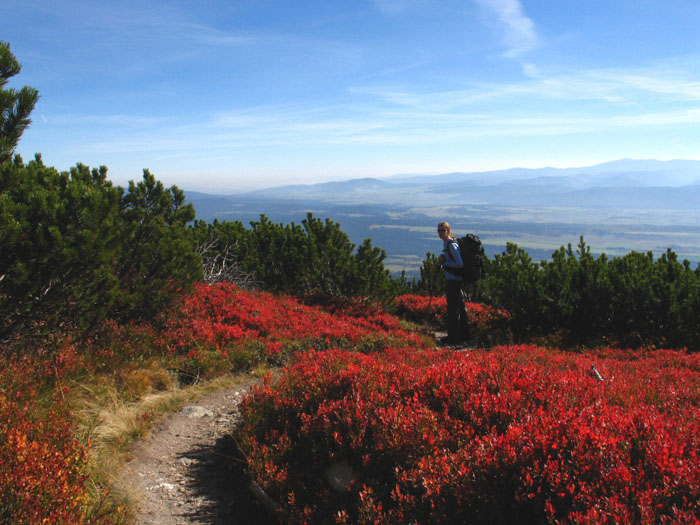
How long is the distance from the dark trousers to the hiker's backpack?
1.09 ft

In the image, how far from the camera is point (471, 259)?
9.64 meters

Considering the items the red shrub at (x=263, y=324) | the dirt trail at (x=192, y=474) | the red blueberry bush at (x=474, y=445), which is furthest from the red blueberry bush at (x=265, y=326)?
the red blueberry bush at (x=474, y=445)

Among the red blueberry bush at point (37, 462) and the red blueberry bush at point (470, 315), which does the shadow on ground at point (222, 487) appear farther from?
the red blueberry bush at point (470, 315)

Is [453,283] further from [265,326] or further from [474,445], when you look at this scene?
[474,445]

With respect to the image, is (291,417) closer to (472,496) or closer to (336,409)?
(336,409)

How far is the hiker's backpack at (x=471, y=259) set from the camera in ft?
31.6

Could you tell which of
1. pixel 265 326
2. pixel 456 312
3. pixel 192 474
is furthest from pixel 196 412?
pixel 456 312

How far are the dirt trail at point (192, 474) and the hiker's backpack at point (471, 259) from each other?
6.18 meters

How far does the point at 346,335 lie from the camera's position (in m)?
8.96

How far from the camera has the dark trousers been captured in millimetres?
9953

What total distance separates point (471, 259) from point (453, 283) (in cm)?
70

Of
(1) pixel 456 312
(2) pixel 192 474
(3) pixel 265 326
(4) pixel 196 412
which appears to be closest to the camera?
(2) pixel 192 474

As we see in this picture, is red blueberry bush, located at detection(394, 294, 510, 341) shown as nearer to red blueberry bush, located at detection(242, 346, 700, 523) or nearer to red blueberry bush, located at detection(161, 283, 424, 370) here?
red blueberry bush, located at detection(161, 283, 424, 370)

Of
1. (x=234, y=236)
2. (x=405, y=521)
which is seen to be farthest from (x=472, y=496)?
(x=234, y=236)
